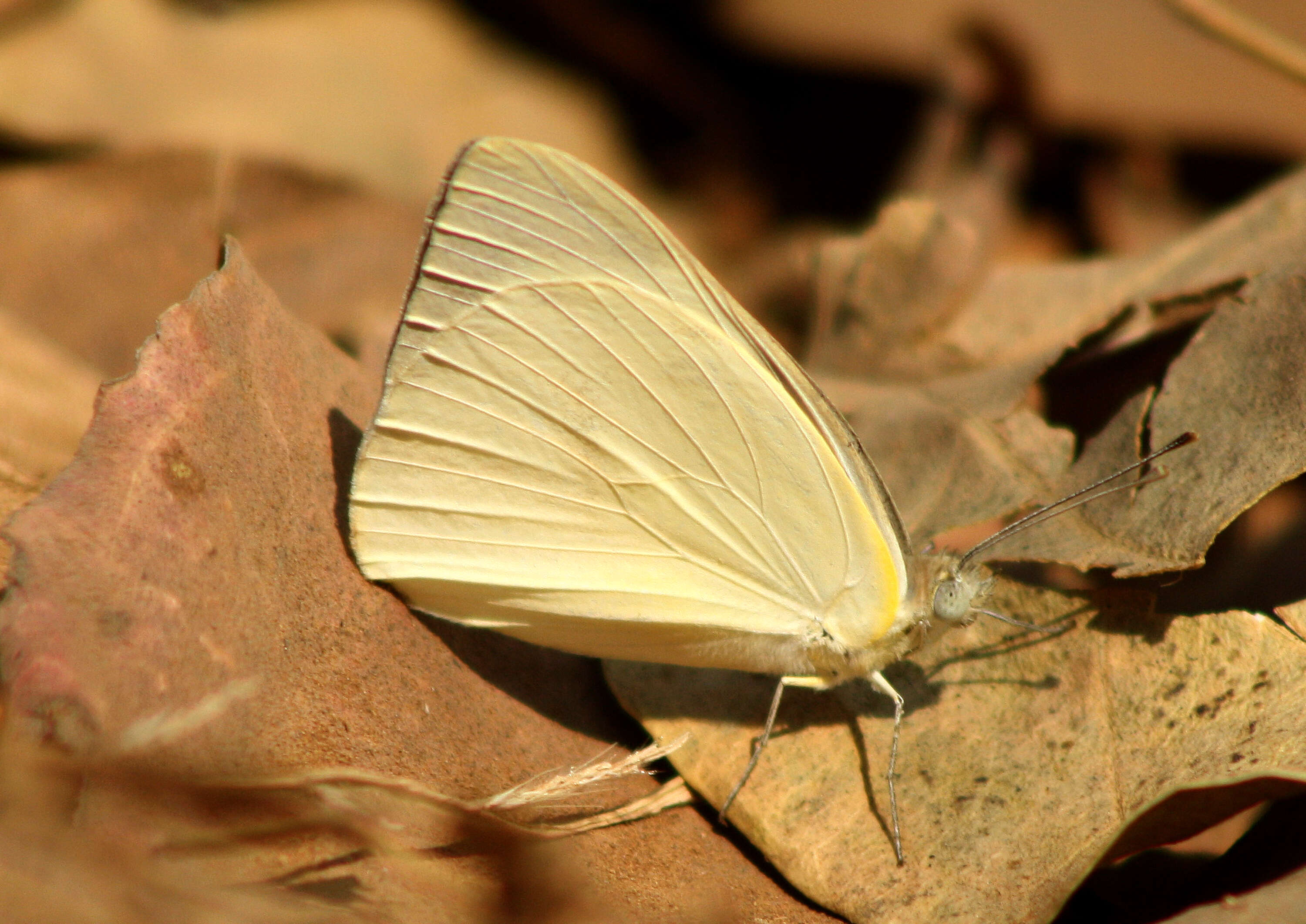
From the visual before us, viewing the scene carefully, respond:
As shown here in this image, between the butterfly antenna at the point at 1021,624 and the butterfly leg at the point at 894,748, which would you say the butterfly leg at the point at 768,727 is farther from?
the butterfly antenna at the point at 1021,624

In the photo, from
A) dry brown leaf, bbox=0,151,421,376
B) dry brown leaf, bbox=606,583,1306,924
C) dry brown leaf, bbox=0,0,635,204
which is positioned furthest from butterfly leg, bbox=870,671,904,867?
dry brown leaf, bbox=0,0,635,204

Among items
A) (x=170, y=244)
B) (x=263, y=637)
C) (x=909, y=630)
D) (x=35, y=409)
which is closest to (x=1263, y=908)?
(x=909, y=630)

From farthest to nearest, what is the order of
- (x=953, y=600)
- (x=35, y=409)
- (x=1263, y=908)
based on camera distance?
(x=35, y=409) → (x=953, y=600) → (x=1263, y=908)

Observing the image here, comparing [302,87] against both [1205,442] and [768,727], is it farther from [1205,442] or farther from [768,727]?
[1205,442]

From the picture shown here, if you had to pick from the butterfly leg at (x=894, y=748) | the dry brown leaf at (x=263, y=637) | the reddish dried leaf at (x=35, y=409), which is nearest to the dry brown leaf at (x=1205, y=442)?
the butterfly leg at (x=894, y=748)

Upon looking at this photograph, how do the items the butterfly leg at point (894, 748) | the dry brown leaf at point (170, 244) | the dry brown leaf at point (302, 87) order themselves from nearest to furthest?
1. the butterfly leg at point (894, 748)
2. the dry brown leaf at point (170, 244)
3. the dry brown leaf at point (302, 87)
